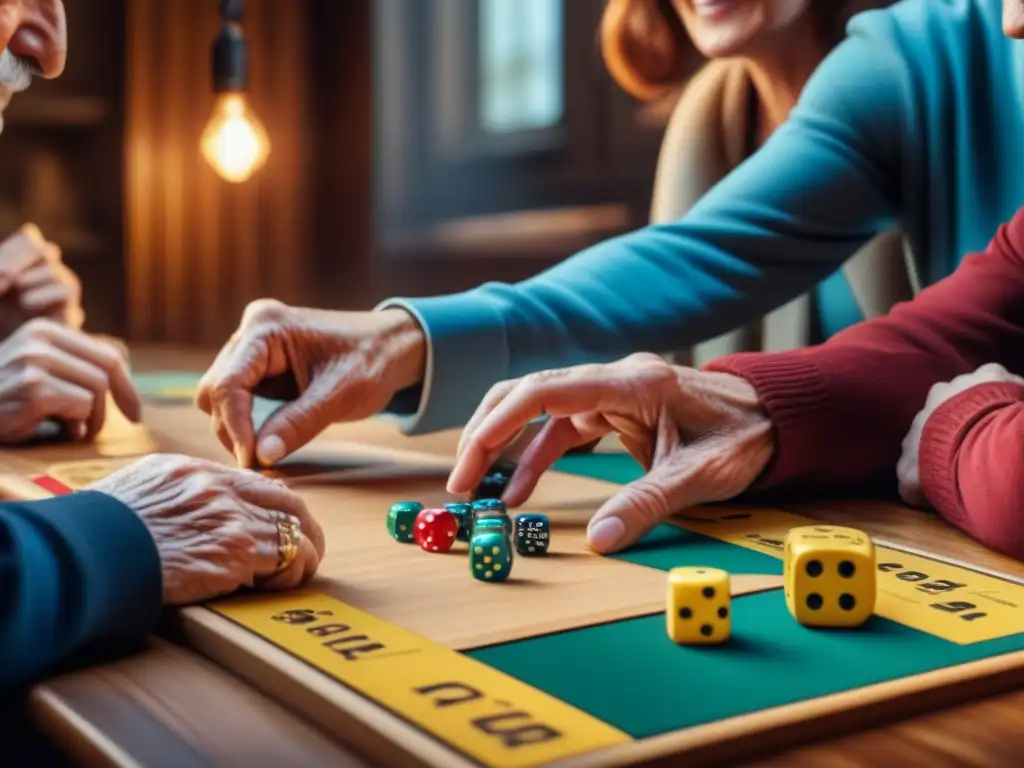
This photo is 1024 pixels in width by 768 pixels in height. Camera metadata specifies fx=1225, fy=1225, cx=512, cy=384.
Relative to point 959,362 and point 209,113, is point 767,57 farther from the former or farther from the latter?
point 209,113

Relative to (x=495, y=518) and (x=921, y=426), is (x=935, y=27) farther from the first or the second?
(x=495, y=518)

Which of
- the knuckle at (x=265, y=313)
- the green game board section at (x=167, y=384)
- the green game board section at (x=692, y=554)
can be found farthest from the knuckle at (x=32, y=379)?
the green game board section at (x=692, y=554)

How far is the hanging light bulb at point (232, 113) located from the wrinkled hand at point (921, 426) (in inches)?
46.9

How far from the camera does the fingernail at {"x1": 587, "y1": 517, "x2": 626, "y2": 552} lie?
0.89 meters

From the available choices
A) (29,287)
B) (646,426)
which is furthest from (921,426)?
(29,287)

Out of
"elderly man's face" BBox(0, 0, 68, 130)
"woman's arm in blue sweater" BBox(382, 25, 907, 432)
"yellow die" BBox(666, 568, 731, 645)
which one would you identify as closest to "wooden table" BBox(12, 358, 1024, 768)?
"yellow die" BBox(666, 568, 731, 645)

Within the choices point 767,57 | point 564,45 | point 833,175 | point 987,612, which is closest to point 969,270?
point 833,175

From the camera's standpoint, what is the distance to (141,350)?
330 cm

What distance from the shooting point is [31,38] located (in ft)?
3.11

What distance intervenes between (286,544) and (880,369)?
1.98 ft

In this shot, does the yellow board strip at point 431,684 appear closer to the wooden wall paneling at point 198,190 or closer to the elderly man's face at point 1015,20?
the elderly man's face at point 1015,20

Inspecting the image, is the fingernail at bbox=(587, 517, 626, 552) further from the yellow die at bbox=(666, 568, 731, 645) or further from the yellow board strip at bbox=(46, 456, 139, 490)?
the yellow board strip at bbox=(46, 456, 139, 490)

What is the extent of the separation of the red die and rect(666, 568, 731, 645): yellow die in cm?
26

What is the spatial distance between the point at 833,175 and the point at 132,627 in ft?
3.62
